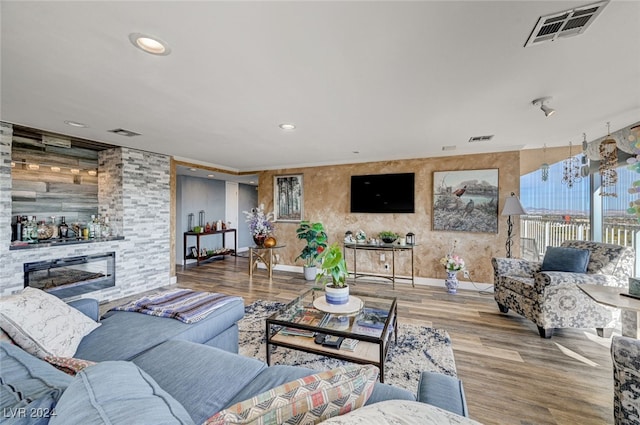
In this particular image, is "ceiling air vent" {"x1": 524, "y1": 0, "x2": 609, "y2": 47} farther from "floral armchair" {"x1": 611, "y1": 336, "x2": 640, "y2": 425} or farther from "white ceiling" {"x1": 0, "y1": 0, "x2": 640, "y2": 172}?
"floral armchair" {"x1": 611, "y1": 336, "x2": 640, "y2": 425}

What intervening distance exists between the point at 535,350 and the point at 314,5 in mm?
3255

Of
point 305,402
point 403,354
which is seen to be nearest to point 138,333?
point 305,402

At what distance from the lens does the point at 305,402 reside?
0.68 metres

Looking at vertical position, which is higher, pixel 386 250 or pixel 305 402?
pixel 305 402

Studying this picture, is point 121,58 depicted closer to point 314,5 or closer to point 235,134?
point 314,5

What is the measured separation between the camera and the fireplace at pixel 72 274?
3.06m

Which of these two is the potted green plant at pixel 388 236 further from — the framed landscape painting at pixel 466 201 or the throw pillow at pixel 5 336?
the throw pillow at pixel 5 336

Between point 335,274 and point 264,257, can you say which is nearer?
point 335,274

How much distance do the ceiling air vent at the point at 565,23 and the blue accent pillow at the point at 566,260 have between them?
2338 millimetres

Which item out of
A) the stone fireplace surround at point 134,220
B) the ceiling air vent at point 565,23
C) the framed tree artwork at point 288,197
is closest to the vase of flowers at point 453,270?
the framed tree artwork at point 288,197

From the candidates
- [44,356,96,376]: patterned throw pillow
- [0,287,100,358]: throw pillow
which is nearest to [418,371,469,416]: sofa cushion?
[44,356,96,376]: patterned throw pillow

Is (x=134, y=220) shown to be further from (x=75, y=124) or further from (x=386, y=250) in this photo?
(x=386, y=250)

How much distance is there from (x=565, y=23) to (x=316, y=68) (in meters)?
1.34

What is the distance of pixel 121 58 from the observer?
159 centimetres
